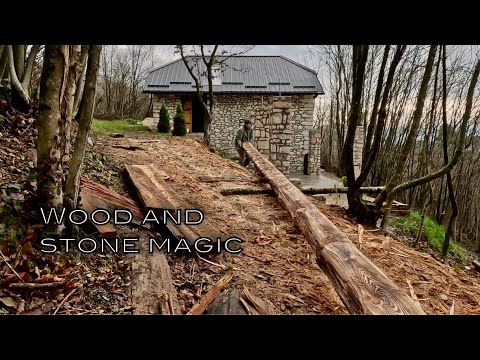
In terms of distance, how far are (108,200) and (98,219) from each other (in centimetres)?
27

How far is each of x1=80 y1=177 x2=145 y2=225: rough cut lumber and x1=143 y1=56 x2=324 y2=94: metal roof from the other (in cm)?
693

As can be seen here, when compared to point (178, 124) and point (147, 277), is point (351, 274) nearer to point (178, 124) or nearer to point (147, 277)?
point (147, 277)

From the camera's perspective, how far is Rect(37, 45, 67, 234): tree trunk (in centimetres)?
135

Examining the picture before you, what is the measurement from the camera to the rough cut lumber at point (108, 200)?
5.77 ft

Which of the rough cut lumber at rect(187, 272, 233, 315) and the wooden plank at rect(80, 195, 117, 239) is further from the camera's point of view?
the wooden plank at rect(80, 195, 117, 239)

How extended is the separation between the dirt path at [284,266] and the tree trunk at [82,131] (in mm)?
600

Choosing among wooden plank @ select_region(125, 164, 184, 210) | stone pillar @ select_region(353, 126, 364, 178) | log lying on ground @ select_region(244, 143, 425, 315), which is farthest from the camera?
stone pillar @ select_region(353, 126, 364, 178)

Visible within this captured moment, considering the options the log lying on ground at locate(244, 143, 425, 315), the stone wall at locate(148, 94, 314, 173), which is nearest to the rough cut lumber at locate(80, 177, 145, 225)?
the log lying on ground at locate(244, 143, 425, 315)

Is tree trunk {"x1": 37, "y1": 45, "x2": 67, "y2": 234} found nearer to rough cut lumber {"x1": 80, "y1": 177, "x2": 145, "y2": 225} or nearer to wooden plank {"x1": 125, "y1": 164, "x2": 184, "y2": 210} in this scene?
rough cut lumber {"x1": 80, "y1": 177, "x2": 145, "y2": 225}
